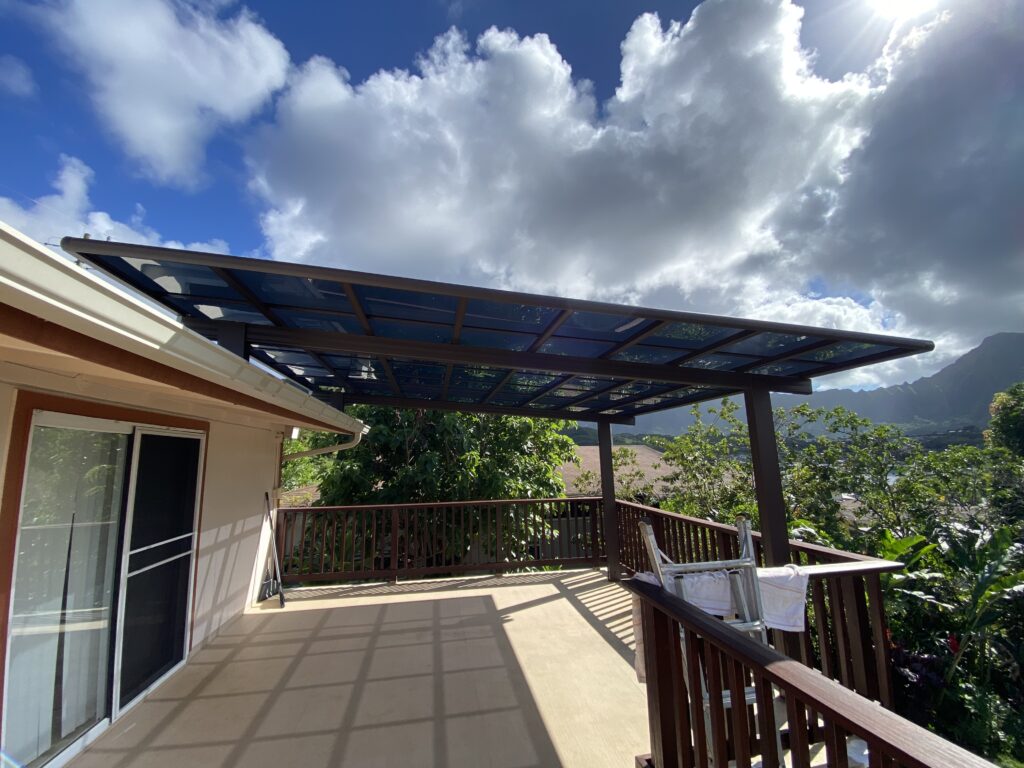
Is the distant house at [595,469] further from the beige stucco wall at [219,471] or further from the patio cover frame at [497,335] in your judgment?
the beige stucco wall at [219,471]

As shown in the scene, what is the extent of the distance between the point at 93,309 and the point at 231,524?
373cm

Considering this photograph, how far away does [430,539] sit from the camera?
256 inches

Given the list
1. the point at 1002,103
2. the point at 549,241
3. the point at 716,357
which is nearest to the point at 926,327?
the point at 1002,103

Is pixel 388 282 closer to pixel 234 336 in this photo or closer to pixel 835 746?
pixel 234 336

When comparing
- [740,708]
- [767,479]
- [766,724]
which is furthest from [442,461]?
[766,724]

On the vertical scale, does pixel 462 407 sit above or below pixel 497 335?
below

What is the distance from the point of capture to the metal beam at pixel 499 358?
3047mm

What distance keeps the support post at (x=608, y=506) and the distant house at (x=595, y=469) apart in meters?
2.59

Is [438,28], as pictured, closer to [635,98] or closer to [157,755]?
[635,98]

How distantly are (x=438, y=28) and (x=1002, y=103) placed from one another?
8.38 metres

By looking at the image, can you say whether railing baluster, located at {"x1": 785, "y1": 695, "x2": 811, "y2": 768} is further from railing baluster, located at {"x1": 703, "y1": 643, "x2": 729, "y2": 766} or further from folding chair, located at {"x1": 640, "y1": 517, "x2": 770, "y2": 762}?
folding chair, located at {"x1": 640, "y1": 517, "x2": 770, "y2": 762}

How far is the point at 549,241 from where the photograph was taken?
9.43m

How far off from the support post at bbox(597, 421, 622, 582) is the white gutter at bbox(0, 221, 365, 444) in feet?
16.4

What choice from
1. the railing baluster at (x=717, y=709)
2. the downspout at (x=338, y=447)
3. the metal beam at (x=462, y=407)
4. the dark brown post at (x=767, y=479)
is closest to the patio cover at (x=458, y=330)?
the dark brown post at (x=767, y=479)
